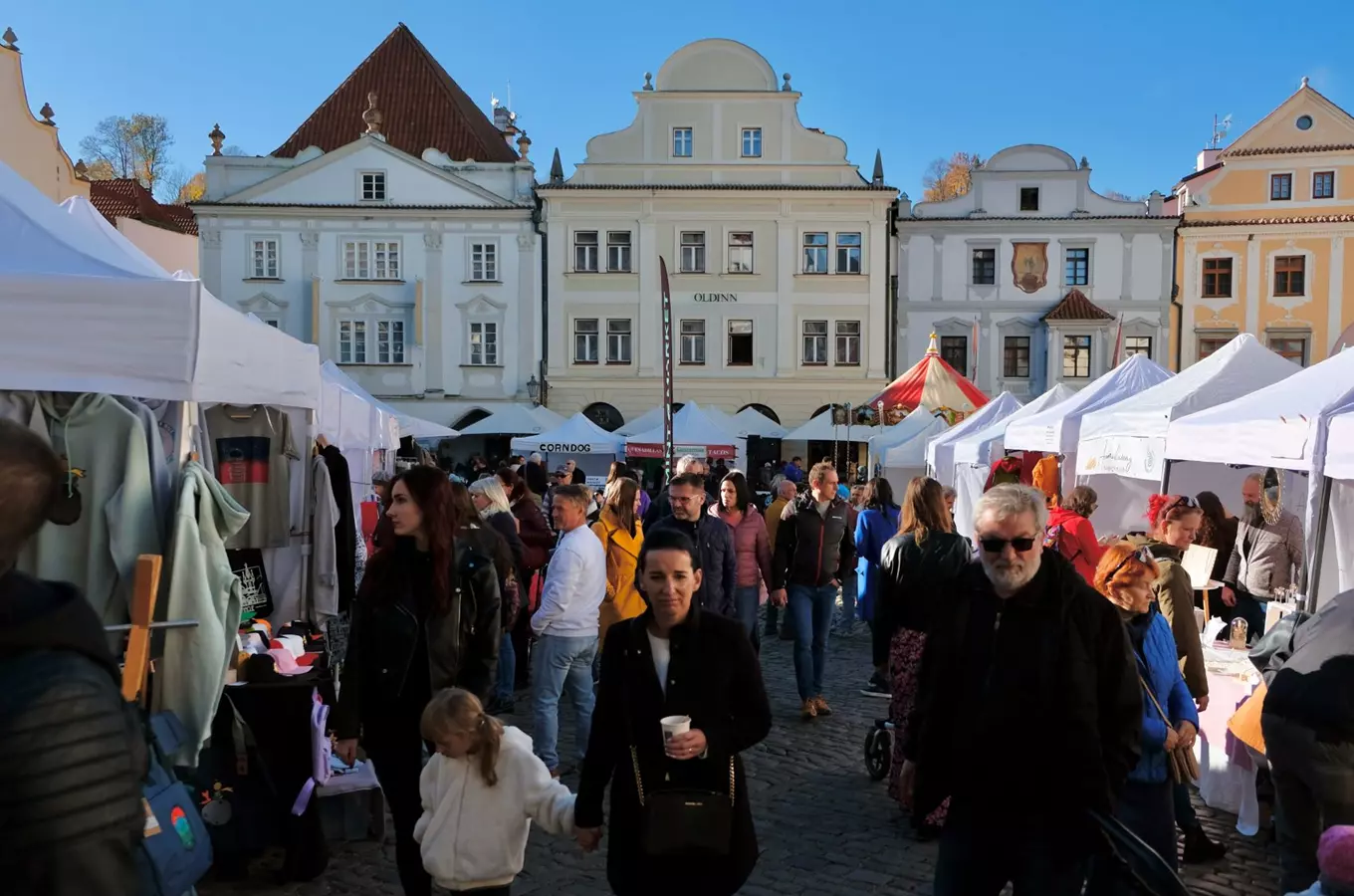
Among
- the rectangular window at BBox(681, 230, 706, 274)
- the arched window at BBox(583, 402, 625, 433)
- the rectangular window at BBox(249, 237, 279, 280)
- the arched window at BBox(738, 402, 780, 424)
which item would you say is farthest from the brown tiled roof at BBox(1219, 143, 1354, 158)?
the rectangular window at BBox(249, 237, 279, 280)

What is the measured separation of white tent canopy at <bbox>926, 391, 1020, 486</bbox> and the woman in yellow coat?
10.8 m

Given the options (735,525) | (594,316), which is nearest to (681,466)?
(735,525)

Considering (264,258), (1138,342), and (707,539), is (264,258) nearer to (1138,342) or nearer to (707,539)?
(1138,342)

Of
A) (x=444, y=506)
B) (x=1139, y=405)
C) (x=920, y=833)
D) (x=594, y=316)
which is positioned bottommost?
(x=920, y=833)

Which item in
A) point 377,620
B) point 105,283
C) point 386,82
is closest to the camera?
point 377,620

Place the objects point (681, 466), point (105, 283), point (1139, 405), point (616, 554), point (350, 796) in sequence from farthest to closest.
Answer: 1. point (1139, 405)
2. point (681, 466)
3. point (616, 554)
4. point (350, 796)
5. point (105, 283)

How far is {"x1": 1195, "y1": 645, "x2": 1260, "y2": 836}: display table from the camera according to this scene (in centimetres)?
541

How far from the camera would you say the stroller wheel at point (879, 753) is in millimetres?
6188

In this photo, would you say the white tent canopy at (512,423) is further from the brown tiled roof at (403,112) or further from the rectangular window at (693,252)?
the brown tiled roof at (403,112)

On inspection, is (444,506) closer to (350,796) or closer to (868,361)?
(350,796)

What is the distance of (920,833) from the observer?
5.34 meters

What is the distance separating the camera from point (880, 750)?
20.4 ft

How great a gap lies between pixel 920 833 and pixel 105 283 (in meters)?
4.49

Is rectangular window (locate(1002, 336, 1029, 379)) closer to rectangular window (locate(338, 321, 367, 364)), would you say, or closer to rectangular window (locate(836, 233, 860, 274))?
rectangular window (locate(836, 233, 860, 274))
